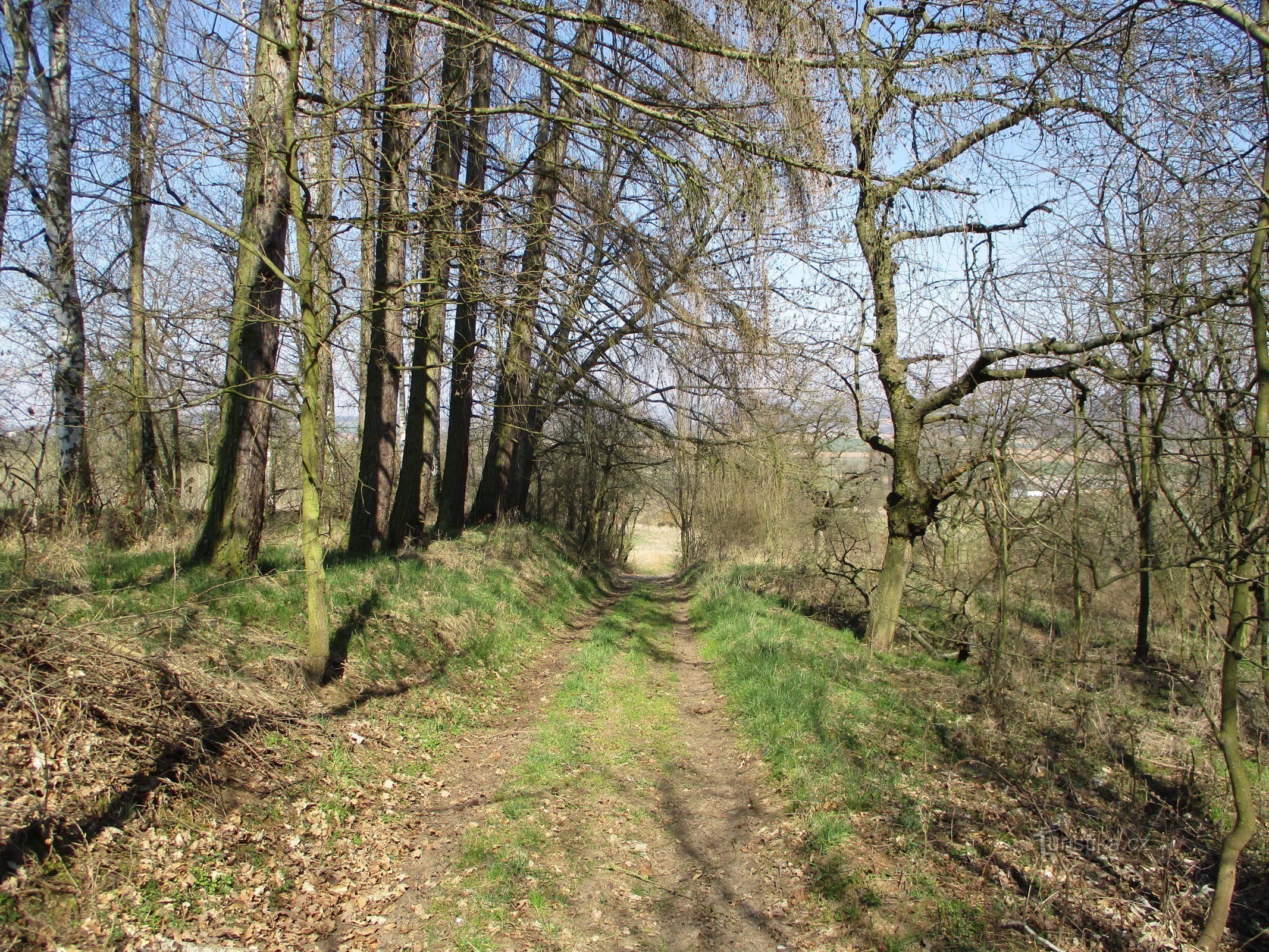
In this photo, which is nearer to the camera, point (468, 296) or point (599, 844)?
point (599, 844)

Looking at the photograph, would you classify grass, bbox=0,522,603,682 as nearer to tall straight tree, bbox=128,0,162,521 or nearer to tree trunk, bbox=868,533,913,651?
tall straight tree, bbox=128,0,162,521

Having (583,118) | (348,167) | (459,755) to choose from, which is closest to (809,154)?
(583,118)

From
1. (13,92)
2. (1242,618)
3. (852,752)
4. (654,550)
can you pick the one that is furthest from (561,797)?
(654,550)

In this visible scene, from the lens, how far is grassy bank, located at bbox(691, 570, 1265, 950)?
3.93 metres

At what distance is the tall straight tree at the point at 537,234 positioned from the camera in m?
6.20

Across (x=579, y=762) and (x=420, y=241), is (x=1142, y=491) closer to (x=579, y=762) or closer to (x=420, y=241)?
(x=579, y=762)

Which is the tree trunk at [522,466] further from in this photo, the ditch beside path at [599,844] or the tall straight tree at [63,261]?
the ditch beside path at [599,844]

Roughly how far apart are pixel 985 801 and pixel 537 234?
6.24 metres

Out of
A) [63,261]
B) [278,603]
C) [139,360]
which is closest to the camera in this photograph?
[278,603]

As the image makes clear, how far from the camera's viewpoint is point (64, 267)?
10.2m

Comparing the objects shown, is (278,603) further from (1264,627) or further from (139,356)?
(1264,627)

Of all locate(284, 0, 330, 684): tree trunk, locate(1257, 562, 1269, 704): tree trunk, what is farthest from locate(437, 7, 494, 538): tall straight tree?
locate(1257, 562, 1269, 704): tree trunk

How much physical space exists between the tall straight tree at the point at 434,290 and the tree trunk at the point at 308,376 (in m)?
0.84

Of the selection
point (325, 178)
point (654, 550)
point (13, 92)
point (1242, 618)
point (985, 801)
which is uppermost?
point (13, 92)
